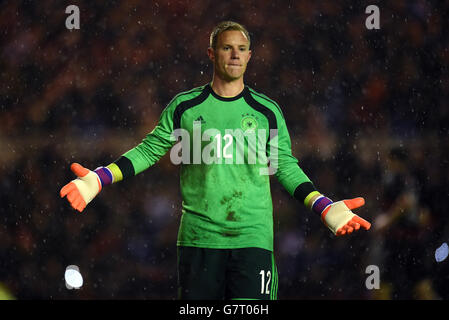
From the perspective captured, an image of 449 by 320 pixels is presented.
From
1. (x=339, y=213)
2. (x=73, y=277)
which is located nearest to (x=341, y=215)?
(x=339, y=213)

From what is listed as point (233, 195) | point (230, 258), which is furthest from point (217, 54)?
point (230, 258)

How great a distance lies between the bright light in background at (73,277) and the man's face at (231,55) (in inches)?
107

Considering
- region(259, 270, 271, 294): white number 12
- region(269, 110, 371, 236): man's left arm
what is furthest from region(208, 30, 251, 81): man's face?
region(259, 270, 271, 294): white number 12

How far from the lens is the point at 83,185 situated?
4684mm

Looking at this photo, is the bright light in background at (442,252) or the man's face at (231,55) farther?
the bright light in background at (442,252)

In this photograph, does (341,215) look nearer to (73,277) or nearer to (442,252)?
(442,252)

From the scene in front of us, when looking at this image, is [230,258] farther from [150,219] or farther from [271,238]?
[150,219]

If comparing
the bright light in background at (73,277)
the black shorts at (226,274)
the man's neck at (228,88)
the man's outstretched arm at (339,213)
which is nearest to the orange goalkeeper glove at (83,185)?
the black shorts at (226,274)

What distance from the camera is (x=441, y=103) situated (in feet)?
22.6

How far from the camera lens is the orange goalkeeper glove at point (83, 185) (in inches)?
182

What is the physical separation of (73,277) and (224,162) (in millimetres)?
2667

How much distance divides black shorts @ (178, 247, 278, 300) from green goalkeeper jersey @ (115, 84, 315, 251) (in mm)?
52

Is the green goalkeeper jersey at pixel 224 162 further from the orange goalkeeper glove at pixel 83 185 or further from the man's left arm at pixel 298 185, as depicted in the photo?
the orange goalkeeper glove at pixel 83 185

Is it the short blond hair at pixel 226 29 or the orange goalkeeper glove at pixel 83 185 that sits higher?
the short blond hair at pixel 226 29
